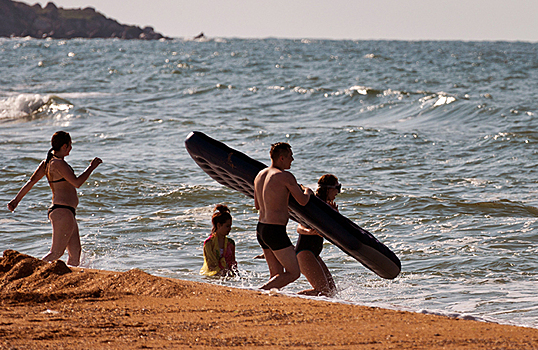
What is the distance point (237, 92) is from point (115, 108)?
6818 millimetres

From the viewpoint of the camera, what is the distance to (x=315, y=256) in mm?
6371

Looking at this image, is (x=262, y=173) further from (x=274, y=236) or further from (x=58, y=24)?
(x=58, y=24)

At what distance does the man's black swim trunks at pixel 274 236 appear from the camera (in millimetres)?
5859

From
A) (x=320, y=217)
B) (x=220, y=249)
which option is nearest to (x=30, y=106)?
(x=220, y=249)

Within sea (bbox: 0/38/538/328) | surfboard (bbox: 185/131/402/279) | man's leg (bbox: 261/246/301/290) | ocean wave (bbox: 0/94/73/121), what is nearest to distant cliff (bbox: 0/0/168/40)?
sea (bbox: 0/38/538/328)

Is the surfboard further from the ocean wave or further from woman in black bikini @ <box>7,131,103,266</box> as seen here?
the ocean wave

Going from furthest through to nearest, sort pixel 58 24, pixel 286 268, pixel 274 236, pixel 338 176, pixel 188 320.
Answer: pixel 58 24, pixel 338 176, pixel 286 268, pixel 274 236, pixel 188 320

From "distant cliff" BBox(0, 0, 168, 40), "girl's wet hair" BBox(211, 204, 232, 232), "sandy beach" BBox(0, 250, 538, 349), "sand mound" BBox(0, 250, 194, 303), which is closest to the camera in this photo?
"sandy beach" BBox(0, 250, 538, 349)

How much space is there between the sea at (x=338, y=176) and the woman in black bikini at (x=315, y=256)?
0.51 metres

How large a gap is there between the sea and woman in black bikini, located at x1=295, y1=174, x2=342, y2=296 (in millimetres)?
510

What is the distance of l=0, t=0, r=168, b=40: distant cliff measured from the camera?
149 meters

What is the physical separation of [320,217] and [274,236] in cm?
47

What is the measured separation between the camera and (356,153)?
15.8 m

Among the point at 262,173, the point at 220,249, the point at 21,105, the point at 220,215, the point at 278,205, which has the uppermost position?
the point at 21,105
